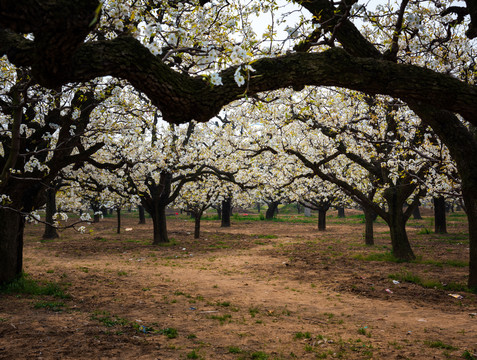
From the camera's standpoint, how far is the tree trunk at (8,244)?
9.05m

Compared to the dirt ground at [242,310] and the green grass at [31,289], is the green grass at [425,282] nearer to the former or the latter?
the dirt ground at [242,310]

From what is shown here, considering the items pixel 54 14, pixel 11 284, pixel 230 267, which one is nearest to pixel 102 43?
pixel 54 14

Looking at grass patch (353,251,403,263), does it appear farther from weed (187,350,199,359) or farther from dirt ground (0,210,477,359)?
weed (187,350,199,359)

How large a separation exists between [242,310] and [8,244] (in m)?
6.67

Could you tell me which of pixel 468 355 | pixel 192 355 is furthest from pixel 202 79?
pixel 468 355

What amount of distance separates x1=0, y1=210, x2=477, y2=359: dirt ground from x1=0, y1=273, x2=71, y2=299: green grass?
251 mm

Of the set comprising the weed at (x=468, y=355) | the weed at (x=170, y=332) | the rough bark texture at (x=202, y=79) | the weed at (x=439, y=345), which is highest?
the rough bark texture at (x=202, y=79)

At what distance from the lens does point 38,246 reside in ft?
61.5

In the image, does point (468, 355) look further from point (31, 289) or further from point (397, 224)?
point (31, 289)

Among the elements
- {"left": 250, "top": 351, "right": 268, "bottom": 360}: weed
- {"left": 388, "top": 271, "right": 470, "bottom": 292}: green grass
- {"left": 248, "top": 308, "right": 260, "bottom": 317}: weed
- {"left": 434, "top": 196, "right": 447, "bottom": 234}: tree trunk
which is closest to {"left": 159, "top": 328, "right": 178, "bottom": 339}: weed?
{"left": 250, "top": 351, "right": 268, "bottom": 360}: weed

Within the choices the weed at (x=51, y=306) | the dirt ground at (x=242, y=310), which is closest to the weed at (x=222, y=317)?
the dirt ground at (x=242, y=310)

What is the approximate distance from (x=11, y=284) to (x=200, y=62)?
8852mm

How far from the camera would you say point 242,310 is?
7.71 metres

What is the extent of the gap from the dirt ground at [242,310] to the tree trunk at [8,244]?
95 cm
